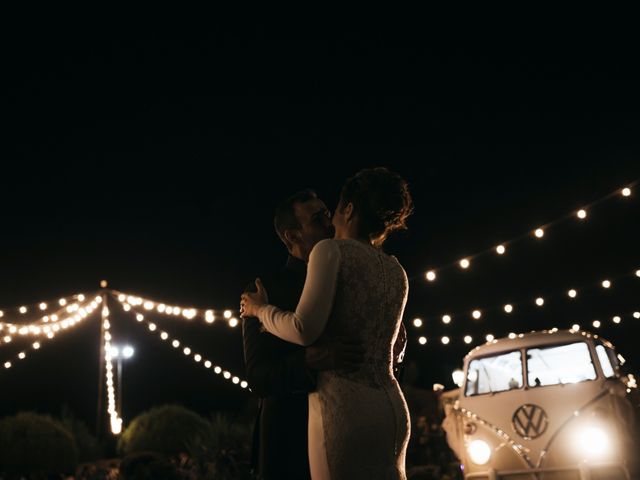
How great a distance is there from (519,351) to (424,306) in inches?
985

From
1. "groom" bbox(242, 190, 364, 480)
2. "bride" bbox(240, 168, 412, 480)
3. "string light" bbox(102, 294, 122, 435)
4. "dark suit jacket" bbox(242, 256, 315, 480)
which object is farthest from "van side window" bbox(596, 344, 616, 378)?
"string light" bbox(102, 294, 122, 435)

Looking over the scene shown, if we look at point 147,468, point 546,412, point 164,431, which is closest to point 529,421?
point 546,412

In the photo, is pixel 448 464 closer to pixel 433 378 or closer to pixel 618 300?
pixel 433 378

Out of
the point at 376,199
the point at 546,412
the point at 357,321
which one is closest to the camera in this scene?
the point at 357,321

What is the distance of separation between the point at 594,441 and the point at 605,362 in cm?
112

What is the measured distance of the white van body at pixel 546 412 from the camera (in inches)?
289

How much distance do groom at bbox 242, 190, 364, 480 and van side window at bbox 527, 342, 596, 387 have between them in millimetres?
5655

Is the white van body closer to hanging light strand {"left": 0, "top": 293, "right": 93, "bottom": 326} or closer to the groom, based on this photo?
the groom

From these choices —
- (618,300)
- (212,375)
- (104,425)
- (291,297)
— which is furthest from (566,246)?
(291,297)

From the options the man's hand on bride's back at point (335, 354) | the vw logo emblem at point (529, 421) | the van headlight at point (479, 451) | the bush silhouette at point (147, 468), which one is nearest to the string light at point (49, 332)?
the bush silhouette at point (147, 468)

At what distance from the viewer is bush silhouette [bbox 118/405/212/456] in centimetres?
1370

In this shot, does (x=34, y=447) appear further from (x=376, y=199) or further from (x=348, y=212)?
(x=376, y=199)

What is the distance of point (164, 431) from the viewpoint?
13.8 metres

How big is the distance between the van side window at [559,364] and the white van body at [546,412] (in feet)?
0.04
